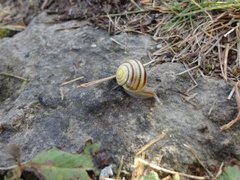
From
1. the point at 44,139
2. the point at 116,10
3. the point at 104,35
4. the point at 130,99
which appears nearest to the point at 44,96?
the point at 44,139

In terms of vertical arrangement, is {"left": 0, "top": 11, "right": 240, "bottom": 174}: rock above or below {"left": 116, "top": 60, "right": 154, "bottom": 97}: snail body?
below

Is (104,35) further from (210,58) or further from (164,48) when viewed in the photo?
(210,58)

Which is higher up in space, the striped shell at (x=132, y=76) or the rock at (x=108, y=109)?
the striped shell at (x=132, y=76)

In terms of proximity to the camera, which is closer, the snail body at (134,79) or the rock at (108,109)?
the rock at (108,109)

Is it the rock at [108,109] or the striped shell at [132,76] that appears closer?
the rock at [108,109]

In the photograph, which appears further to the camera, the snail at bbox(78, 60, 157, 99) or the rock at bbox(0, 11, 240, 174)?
the snail at bbox(78, 60, 157, 99)

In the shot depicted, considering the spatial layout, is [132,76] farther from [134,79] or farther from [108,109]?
[108,109]

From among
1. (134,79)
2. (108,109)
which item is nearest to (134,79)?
(134,79)
